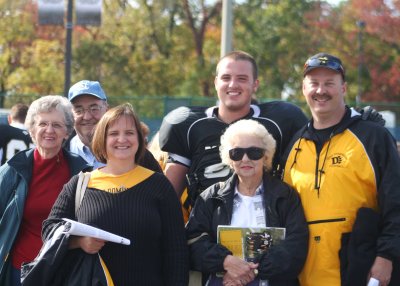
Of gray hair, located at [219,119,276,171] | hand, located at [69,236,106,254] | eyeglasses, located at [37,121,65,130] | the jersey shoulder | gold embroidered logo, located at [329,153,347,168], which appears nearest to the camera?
hand, located at [69,236,106,254]

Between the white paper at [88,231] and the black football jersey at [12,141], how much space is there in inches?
79.8

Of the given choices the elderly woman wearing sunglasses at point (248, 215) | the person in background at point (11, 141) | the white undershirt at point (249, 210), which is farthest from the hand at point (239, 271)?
the person in background at point (11, 141)

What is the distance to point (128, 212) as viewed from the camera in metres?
4.11

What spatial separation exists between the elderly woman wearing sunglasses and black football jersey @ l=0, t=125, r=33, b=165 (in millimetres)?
2026

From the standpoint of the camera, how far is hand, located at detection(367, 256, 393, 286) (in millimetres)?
4113

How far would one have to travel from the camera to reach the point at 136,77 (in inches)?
1187

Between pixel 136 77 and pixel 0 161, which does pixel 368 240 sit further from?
pixel 136 77

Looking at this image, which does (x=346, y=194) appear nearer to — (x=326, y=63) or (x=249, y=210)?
(x=249, y=210)

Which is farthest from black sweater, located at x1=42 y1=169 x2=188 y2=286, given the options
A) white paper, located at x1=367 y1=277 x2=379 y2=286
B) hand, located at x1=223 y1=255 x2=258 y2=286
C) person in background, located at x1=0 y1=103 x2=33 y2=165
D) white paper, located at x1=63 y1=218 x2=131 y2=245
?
person in background, located at x1=0 y1=103 x2=33 y2=165

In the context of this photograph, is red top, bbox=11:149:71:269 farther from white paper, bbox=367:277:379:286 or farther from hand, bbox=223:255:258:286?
white paper, bbox=367:277:379:286

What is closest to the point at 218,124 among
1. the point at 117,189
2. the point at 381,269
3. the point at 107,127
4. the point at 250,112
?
the point at 250,112

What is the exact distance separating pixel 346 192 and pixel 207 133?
1132 millimetres

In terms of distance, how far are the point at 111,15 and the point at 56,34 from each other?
2752mm

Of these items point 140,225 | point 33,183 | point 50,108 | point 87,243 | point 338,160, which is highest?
point 50,108
